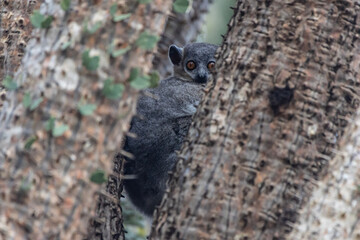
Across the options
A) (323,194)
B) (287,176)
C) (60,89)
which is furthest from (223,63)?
(60,89)

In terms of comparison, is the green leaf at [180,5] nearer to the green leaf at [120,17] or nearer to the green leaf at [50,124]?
the green leaf at [120,17]

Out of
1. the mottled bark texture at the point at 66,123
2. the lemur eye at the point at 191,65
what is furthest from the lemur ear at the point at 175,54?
the mottled bark texture at the point at 66,123

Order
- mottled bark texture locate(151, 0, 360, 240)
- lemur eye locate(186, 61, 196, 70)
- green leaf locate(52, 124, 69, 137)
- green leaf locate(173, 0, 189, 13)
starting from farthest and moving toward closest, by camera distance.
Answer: lemur eye locate(186, 61, 196, 70) < mottled bark texture locate(151, 0, 360, 240) < green leaf locate(173, 0, 189, 13) < green leaf locate(52, 124, 69, 137)

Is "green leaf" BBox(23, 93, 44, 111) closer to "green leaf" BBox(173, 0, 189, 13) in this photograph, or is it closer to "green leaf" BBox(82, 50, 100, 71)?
"green leaf" BBox(82, 50, 100, 71)

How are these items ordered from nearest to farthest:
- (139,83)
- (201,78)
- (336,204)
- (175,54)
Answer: (139,83) → (336,204) → (201,78) → (175,54)

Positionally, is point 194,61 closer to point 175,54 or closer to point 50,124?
point 175,54

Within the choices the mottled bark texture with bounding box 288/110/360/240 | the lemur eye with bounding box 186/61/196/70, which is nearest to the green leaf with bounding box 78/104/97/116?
the mottled bark texture with bounding box 288/110/360/240

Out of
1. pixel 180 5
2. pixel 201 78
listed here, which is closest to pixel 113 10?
pixel 180 5
